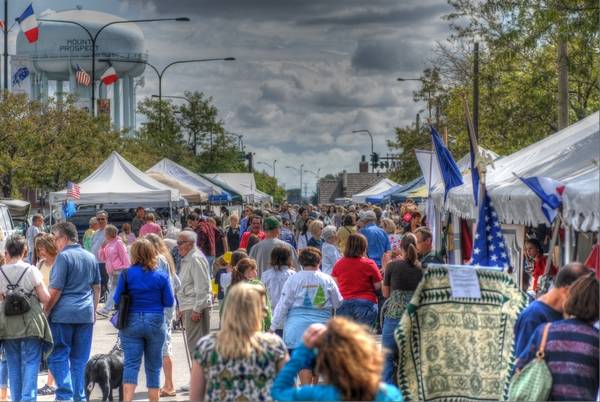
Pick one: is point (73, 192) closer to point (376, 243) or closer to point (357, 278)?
point (376, 243)

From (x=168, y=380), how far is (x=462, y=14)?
17077mm

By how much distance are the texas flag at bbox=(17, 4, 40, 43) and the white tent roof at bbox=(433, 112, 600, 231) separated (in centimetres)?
3898

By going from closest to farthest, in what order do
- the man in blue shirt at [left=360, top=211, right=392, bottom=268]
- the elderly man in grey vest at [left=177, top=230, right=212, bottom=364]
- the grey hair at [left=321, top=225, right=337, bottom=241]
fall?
1. the elderly man in grey vest at [left=177, top=230, right=212, bottom=364]
2. the grey hair at [left=321, top=225, right=337, bottom=241]
3. the man in blue shirt at [left=360, top=211, right=392, bottom=268]

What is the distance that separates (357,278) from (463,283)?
4.27 m

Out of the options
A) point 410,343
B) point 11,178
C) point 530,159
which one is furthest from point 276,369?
point 11,178

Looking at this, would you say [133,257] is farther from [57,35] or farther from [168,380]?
[57,35]

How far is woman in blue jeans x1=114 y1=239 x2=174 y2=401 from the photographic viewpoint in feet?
36.1

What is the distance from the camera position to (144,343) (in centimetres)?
1118

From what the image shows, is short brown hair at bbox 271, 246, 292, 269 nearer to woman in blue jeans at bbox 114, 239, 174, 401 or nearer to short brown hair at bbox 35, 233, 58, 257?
woman in blue jeans at bbox 114, 239, 174, 401

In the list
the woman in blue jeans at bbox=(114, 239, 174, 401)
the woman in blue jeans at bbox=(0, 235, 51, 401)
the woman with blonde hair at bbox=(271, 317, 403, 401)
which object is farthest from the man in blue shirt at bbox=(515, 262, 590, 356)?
the woman in blue jeans at bbox=(0, 235, 51, 401)

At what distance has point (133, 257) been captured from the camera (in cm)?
1110

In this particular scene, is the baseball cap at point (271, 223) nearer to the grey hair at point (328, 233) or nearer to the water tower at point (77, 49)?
the grey hair at point (328, 233)

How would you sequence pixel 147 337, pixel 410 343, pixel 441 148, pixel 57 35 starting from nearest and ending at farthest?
1. pixel 410 343
2. pixel 147 337
3. pixel 441 148
4. pixel 57 35

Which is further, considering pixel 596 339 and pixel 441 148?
pixel 441 148
